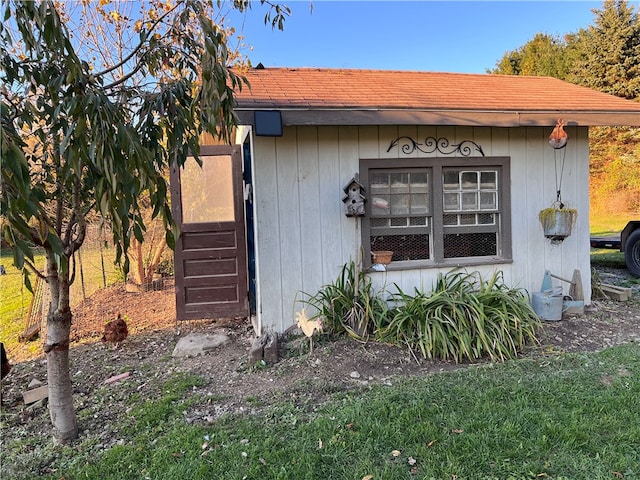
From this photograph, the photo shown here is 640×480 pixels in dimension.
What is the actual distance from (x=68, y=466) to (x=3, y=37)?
2145mm

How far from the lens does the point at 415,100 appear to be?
4234 mm

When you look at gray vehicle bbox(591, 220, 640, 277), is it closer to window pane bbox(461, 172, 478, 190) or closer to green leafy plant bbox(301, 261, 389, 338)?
window pane bbox(461, 172, 478, 190)

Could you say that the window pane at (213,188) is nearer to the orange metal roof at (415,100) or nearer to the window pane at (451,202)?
the orange metal roof at (415,100)

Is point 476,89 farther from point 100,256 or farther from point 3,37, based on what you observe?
point 100,256

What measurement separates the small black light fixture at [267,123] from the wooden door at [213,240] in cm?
110

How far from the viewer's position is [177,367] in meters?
3.59

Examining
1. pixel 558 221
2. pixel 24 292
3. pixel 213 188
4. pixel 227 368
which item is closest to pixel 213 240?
pixel 213 188

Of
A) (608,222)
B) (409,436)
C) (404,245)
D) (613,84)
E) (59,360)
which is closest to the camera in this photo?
(409,436)

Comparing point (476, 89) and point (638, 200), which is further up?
point (476, 89)

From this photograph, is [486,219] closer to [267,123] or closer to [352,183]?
[352,183]

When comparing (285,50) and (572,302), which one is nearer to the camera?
(572,302)

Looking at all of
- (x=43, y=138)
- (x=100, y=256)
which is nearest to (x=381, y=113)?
(x=43, y=138)

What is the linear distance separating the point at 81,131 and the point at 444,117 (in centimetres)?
343

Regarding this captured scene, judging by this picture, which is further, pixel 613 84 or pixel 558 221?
pixel 613 84
